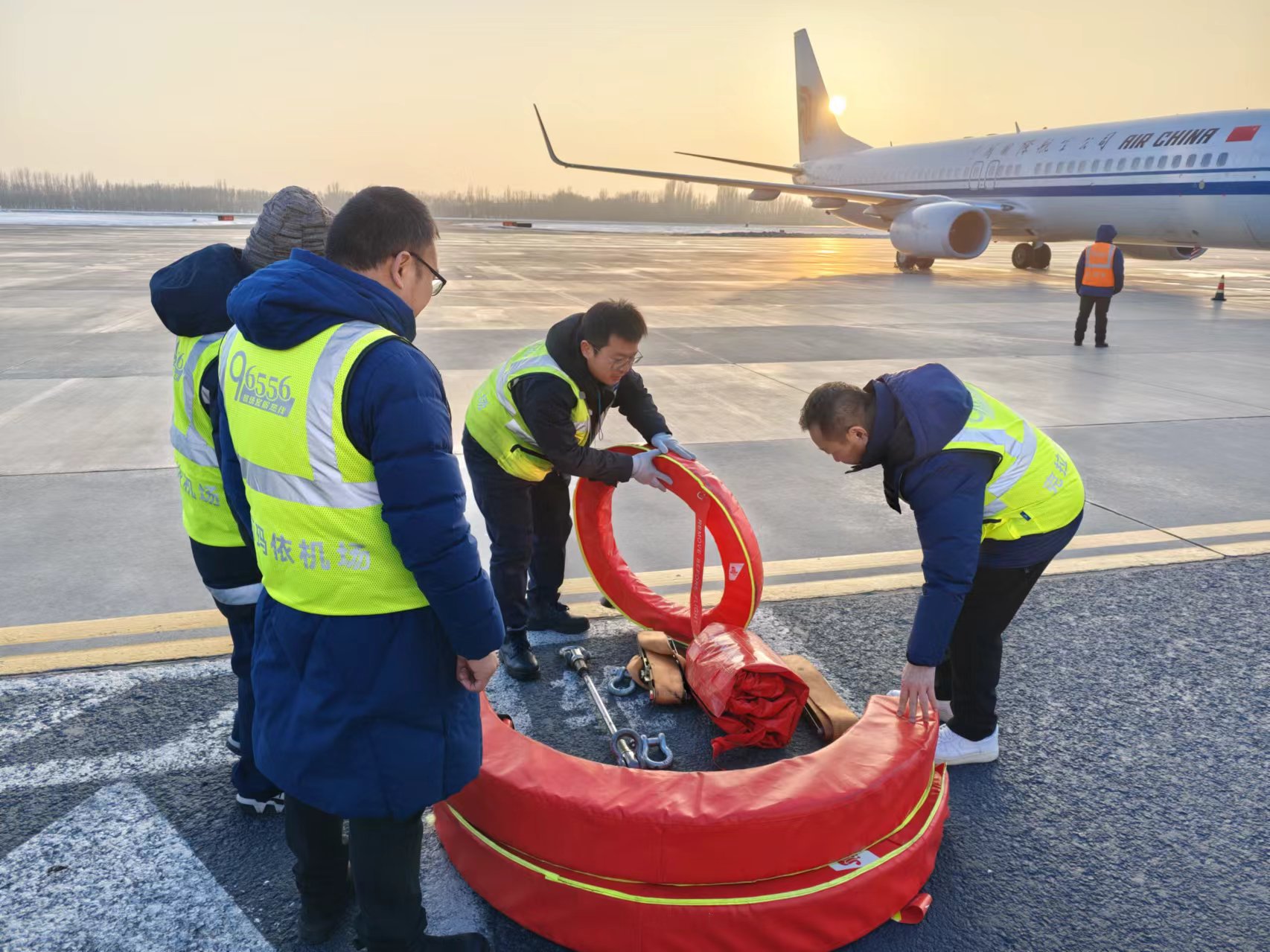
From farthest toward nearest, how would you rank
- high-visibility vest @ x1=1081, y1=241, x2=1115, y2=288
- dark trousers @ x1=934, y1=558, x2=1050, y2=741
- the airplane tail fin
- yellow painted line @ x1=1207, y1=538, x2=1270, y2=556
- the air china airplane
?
the airplane tail fin < the air china airplane < high-visibility vest @ x1=1081, y1=241, x2=1115, y2=288 < yellow painted line @ x1=1207, y1=538, x2=1270, y2=556 < dark trousers @ x1=934, y1=558, x2=1050, y2=741

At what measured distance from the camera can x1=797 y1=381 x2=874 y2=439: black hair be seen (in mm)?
3225

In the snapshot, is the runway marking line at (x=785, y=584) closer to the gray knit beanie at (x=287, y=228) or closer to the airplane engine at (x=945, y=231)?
the gray knit beanie at (x=287, y=228)

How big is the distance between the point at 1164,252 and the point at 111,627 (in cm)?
2919

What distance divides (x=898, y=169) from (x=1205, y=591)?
30.4 metres

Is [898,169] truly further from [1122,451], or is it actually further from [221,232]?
[221,232]

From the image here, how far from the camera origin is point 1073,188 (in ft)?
79.5

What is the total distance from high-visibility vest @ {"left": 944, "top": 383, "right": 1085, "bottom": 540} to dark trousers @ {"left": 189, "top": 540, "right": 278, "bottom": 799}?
2.62 m

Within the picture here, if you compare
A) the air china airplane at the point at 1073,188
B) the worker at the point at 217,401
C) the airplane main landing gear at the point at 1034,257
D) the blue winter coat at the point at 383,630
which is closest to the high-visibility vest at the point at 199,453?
the worker at the point at 217,401

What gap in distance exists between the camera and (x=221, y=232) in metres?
49.2

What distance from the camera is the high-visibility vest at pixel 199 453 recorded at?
10.2 ft

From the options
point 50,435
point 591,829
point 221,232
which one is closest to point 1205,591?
point 591,829

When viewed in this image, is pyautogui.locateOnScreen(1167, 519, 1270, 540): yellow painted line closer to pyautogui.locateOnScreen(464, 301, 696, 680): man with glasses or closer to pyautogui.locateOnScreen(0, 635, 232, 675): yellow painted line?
pyautogui.locateOnScreen(464, 301, 696, 680): man with glasses

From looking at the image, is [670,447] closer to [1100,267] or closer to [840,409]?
[840,409]

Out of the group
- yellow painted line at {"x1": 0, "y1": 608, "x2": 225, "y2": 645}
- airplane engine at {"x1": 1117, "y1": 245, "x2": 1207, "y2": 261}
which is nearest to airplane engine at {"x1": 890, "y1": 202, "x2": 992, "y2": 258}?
airplane engine at {"x1": 1117, "y1": 245, "x2": 1207, "y2": 261}
